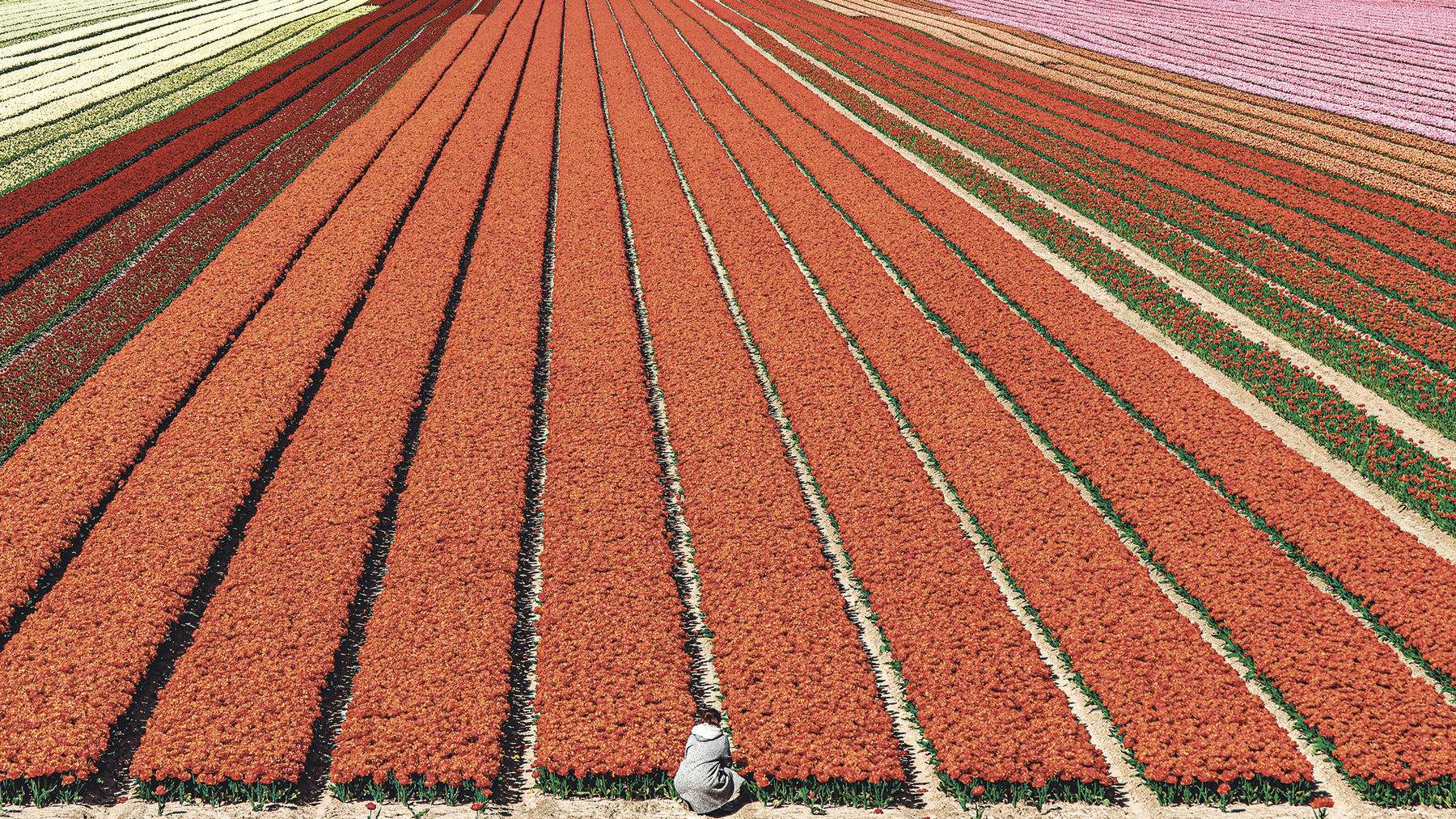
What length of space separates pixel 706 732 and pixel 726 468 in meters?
5.72

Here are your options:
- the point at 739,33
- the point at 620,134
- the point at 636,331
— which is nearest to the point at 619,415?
the point at 636,331

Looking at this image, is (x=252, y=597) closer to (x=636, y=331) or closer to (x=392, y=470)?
(x=392, y=470)

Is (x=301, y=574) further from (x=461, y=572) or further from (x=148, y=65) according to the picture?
(x=148, y=65)

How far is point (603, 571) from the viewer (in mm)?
11758

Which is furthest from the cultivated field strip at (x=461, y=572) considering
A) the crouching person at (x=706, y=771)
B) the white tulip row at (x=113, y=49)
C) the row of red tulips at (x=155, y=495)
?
the white tulip row at (x=113, y=49)

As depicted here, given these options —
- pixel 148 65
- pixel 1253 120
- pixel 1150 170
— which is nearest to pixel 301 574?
pixel 1150 170

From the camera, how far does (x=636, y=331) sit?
59.7ft

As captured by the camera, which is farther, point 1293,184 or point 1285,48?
point 1285,48

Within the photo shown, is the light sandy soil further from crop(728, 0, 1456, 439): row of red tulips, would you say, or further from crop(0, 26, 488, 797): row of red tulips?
crop(728, 0, 1456, 439): row of red tulips

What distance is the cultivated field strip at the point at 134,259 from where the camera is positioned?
640 inches

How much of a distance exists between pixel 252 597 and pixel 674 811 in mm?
5799

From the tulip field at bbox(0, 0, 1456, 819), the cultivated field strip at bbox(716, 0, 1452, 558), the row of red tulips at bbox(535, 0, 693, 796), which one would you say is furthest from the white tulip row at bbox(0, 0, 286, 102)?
the cultivated field strip at bbox(716, 0, 1452, 558)

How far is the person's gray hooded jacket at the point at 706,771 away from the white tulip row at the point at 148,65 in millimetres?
37653

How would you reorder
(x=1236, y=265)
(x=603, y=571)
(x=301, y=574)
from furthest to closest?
(x=1236, y=265), (x=603, y=571), (x=301, y=574)
